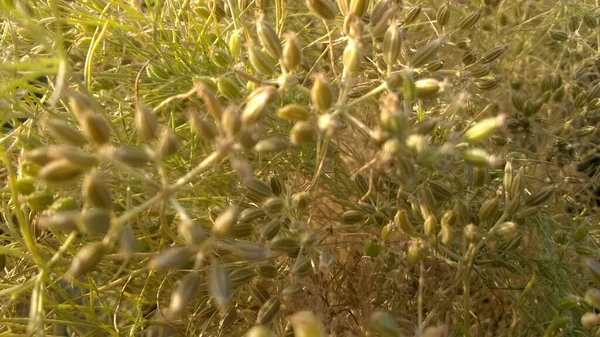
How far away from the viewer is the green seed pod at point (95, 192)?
426mm

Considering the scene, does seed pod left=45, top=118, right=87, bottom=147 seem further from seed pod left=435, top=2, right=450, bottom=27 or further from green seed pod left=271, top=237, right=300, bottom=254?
seed pod left=435, top=2, right=450, bottom=27

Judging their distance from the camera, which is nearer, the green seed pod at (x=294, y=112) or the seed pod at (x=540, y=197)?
the green seed pod at (x=294, y=112)

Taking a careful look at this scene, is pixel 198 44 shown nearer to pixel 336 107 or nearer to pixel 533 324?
pixel 336 107

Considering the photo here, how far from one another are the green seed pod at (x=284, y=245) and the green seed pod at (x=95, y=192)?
0.15 metres

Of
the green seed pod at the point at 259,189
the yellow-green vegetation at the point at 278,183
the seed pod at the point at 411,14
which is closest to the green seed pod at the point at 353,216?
the yellow-green vegetation at the point at 278,183

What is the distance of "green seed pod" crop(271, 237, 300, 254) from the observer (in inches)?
21.0

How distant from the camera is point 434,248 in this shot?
1.87 ft

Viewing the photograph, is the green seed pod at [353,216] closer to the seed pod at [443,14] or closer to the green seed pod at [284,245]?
the green seed pod at [284,245]

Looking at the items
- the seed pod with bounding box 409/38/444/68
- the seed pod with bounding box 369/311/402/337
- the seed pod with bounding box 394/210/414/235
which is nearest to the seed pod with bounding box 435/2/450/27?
the seed pod with bounding box 409/38/444/68

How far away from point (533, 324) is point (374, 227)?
0.60ft

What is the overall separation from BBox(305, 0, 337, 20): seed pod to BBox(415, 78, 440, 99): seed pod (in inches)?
3.7

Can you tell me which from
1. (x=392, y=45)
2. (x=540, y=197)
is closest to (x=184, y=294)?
(x=392, y=45)

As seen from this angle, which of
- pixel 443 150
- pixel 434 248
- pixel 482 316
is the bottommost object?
pixel 482 316

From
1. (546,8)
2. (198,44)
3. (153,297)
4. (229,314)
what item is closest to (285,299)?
(229,314)
